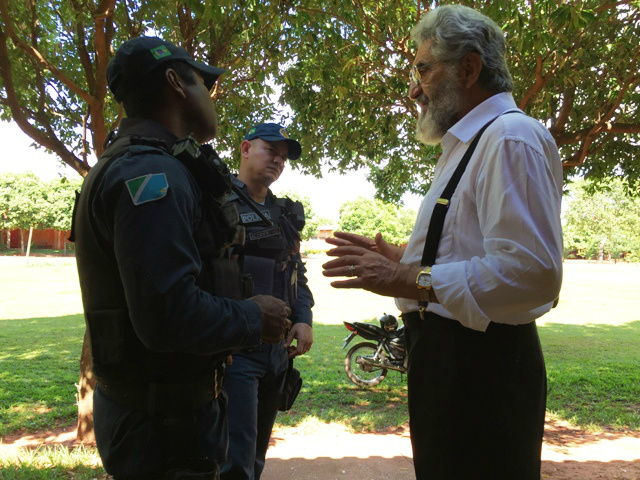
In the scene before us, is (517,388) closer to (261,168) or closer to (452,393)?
(452,393)

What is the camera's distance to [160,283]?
1.34 metres

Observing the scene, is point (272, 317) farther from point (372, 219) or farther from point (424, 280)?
point (372, 219)

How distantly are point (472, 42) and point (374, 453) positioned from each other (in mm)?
4083

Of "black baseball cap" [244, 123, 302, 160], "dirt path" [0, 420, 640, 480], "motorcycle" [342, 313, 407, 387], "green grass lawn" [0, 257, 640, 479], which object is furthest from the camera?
"motorcycle" [342, 313, 407, 387]

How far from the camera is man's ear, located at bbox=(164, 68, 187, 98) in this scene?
5.59ft

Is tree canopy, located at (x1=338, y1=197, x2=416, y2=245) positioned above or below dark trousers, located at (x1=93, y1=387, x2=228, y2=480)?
above

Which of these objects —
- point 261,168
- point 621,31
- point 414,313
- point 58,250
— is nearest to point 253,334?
point 414,313

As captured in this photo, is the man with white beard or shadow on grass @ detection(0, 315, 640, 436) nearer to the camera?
the man with white beard

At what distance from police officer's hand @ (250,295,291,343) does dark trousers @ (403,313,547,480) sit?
496 millimetres

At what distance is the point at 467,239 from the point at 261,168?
170cm

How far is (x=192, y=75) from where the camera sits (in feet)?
5.82

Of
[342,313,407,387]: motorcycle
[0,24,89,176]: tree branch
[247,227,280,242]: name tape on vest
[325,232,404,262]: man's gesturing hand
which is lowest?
[342,313,407,387]: motorcycle

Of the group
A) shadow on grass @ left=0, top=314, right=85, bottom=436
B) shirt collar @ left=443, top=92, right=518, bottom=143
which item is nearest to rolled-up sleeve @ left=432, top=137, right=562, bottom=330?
shirt collar @ left=443, top=92, right=518, bottom=143

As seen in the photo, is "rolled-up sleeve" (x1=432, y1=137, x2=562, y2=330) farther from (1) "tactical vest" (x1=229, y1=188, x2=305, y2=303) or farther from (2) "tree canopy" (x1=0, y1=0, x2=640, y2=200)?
(2) "tree canopy" (x1=0, y1=0, x2=640, y2=200)
